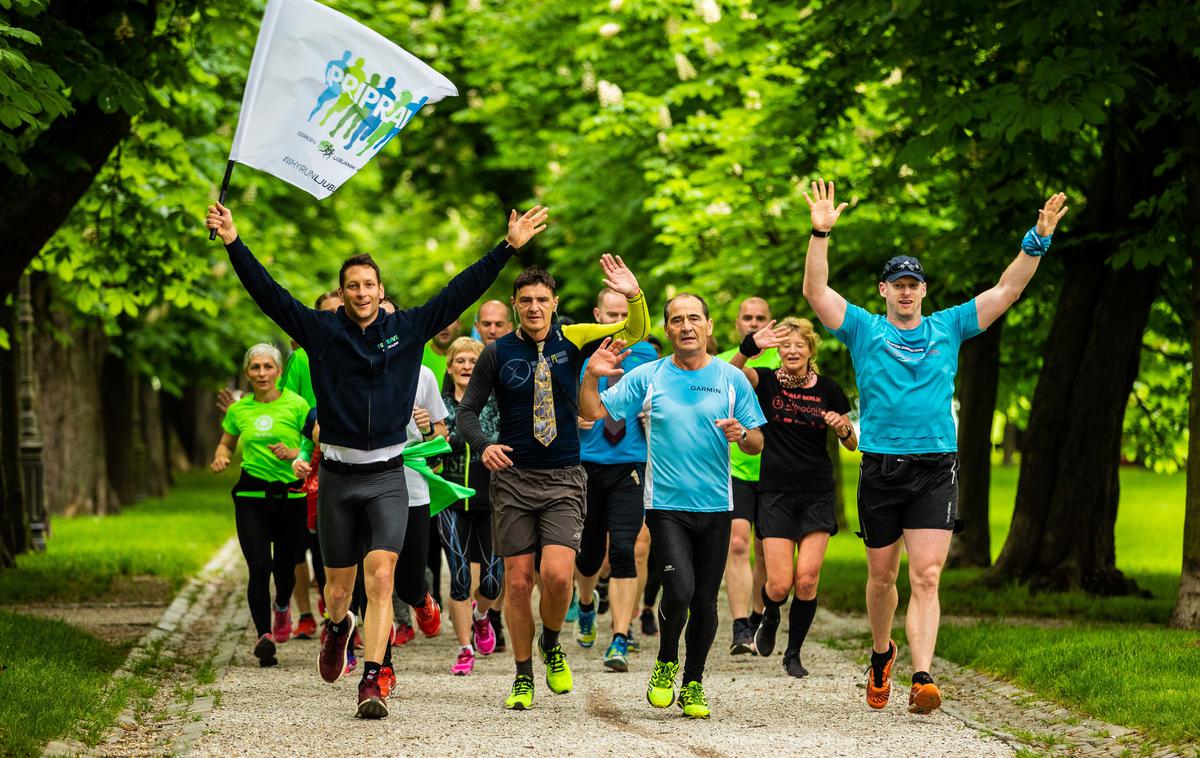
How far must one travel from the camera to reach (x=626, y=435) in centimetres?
1162

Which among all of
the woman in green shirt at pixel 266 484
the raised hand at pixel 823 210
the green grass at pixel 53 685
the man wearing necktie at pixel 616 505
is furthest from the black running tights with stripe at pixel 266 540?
the raised hand at pixel 823 210

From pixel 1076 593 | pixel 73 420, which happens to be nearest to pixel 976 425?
pixel 1076 593

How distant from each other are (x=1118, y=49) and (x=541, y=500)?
19.6 feet

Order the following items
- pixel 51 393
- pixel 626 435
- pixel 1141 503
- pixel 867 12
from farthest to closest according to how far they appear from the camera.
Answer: pixel 1141 503 < pixel 51 393 < pixel 867 12 < pixel 626 435

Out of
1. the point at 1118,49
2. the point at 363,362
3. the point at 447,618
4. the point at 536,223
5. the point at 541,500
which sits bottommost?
the point at 447,618

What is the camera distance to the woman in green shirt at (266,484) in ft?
37.8

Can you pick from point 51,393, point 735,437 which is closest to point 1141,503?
point 51,393

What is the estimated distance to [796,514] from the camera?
11.4 metres

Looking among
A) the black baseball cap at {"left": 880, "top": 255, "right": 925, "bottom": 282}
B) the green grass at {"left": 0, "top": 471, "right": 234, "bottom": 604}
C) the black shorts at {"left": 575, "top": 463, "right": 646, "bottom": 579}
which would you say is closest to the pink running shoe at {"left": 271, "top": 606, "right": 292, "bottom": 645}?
the black shorts at {"left": 575, "top": 463, "right": 646, "bottom": 579}

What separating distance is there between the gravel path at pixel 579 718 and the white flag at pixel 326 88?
2.71 m

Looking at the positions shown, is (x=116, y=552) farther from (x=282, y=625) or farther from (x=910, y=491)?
(x=910, y=491)

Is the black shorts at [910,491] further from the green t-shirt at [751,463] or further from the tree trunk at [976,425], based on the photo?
the tree trunk at [976,425]

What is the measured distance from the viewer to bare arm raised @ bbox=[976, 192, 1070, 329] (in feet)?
29.1

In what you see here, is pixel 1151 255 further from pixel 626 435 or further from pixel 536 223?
pixel 536 223
